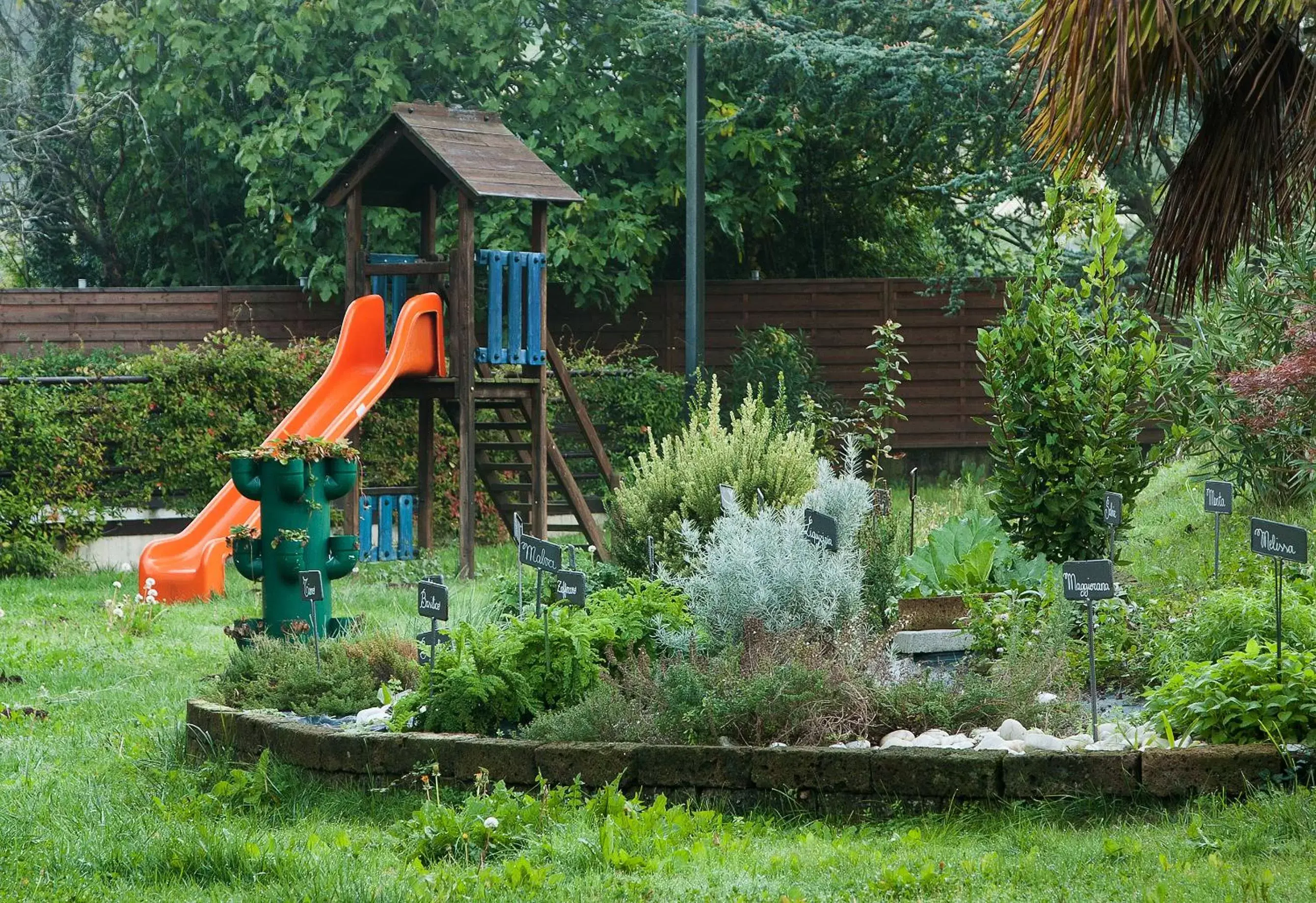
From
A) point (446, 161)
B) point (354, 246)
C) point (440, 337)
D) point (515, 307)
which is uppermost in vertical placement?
point (446, 161)

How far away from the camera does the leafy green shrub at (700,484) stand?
8.74m

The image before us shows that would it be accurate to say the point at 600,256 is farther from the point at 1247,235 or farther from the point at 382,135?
the point at 1247,235

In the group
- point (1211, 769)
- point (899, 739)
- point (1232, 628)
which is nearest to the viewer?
point (1211, 769)

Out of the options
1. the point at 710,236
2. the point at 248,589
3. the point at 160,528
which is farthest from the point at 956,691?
the point at 710,236

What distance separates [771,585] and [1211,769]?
2091mm

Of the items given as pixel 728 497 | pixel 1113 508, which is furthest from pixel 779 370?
pixel 1113 508

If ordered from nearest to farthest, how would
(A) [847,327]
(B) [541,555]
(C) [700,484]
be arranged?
(B) [541,555], (C) [700,484], (A) [847,327]

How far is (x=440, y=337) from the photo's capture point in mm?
12633

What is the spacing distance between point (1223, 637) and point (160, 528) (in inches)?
417

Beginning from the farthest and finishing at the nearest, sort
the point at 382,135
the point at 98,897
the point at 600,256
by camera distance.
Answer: the point at 600,256, the point at 382,135, the point at 98,897

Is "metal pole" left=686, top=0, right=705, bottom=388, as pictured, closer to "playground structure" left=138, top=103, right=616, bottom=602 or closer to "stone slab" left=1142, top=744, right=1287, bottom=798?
"playground structure" left=138, top=103, right=616, bottom=602

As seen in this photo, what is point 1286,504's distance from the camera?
1036cm

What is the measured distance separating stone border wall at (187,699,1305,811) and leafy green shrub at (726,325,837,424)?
34.5 ft

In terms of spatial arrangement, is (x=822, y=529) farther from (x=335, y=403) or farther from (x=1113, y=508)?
(x=335, y=403)
